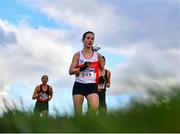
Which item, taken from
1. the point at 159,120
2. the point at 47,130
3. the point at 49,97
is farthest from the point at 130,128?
the point at 49,97

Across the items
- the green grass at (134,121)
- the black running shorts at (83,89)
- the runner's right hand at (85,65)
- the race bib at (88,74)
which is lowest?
the green grass at (134,121)

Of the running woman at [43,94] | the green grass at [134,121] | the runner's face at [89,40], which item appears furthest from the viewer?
the running woman at [43,94]

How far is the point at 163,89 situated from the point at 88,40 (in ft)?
18.2

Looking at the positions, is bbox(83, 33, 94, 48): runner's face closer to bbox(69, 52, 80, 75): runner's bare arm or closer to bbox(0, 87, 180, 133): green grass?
bbox(69, 52, 80, 75): runner's bare arm

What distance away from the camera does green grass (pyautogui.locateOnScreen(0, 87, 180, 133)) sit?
3.99 metres

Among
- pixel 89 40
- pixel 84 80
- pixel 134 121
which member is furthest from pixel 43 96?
pixel 134 121

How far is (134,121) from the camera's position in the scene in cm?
412

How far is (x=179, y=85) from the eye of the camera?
4723 millimetres

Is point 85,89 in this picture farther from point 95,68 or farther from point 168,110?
point 168,110

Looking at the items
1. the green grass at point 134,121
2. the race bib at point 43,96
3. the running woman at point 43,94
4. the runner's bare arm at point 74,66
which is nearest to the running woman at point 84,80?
the runner's bare arm at point 74,66

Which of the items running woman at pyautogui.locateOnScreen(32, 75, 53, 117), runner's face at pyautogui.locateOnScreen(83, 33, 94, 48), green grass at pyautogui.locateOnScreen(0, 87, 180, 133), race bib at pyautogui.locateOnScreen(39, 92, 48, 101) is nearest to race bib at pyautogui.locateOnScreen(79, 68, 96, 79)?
runner's face at pyautogui.locateOnScreen(83, 33, 94, 48)

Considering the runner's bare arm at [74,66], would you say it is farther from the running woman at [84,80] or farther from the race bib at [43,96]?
the race bib at [43,96]

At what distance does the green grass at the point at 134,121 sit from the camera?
3.99 m

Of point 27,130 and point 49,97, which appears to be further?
point 49,97
